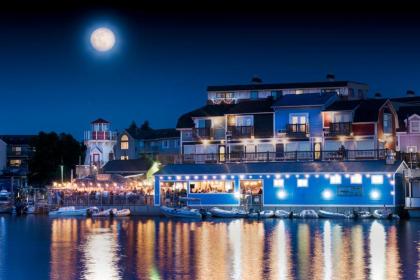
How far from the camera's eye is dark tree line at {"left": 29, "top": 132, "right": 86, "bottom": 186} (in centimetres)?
11306

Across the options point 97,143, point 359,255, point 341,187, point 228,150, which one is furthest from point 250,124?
point 359,255

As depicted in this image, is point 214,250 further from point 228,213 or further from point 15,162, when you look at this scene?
point 15,162

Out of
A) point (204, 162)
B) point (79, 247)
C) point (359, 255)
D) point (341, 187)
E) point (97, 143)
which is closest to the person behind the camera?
point (359, 255)

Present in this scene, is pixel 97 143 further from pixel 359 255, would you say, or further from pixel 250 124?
pixel 359 255

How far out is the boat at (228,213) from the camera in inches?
3022

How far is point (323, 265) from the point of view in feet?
141

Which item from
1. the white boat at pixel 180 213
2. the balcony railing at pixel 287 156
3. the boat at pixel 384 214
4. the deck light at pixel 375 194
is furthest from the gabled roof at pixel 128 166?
the boat at pixel 384 214

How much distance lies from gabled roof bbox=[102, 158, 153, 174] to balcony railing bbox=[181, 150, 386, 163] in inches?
621

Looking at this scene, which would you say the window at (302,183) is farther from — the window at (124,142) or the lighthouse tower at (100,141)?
the window at (124,142)

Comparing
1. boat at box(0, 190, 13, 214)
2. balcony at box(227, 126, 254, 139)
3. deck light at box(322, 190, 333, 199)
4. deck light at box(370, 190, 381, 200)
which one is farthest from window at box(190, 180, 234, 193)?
boat at box(0, 190, 13, 214)

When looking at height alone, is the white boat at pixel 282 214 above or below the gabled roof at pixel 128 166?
below

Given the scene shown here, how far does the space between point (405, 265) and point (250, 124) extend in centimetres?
4437

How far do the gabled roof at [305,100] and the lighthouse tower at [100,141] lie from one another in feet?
100

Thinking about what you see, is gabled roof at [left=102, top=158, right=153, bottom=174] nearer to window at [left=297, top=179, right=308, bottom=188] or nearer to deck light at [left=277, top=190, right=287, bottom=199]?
deck light at [left=277, top=190, right=287, bottom=199]
